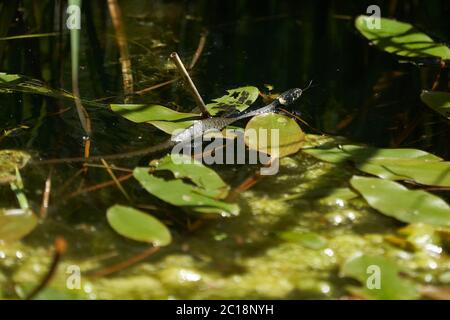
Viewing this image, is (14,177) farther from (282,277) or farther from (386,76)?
(386,76)

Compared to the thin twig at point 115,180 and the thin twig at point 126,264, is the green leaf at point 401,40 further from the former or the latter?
the thin twig at point 126,264

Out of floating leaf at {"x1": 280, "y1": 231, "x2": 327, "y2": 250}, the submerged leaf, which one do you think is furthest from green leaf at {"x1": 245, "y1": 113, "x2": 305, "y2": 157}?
the submerged leaf

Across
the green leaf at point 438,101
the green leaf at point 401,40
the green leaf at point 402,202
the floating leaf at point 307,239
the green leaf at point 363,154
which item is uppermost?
the green leaf at point 401,40

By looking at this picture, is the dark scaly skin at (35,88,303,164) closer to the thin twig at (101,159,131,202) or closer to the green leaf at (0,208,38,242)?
the thin twig at (101,159,131,202)

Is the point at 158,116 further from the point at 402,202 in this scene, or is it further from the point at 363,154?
the point at 402,202

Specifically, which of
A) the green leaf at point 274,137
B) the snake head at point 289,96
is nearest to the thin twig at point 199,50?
the snake head at point 289,96

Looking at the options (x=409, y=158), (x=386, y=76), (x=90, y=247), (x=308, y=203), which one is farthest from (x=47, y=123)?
(x=386, y=76)

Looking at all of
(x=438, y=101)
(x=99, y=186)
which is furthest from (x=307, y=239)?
(x=438, y=101)
